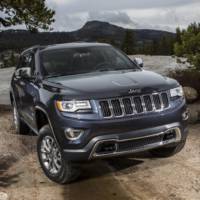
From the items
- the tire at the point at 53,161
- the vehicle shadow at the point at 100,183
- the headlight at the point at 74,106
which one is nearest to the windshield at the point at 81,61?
the tire at the point at 53,161

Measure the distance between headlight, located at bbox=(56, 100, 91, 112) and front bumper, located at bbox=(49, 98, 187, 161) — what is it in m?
0.12

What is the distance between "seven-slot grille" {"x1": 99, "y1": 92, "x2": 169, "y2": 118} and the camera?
653 cm

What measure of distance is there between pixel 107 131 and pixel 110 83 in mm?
781

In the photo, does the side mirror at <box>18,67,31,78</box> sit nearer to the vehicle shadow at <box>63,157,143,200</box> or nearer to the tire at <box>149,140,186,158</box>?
the vehicle shadow at <box>63,157,143,200</box>

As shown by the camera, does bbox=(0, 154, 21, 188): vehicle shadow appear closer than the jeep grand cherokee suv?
No

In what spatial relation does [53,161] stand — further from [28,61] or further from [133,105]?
[28,61]

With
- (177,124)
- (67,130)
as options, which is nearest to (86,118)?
(67,130)

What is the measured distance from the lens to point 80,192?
6.64m

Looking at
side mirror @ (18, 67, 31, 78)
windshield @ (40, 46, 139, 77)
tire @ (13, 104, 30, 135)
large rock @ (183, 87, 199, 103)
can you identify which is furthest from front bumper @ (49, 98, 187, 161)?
large rock @ (183, 87, 199, 103)

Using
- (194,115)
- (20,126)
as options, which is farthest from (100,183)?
(194,115)

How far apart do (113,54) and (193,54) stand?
22.9ft

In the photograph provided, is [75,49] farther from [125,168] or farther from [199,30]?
[199,30]

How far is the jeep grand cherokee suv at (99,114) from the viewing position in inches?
256

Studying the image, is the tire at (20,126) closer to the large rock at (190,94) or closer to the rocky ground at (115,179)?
the rocky ground at (115,179)
